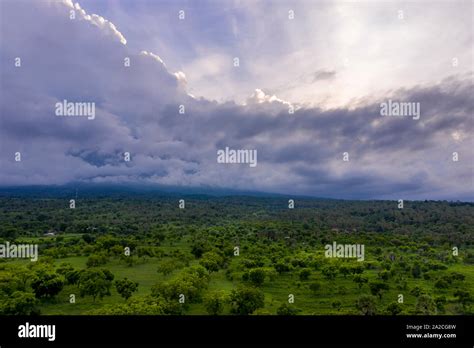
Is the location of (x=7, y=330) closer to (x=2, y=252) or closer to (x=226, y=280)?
(x=226, y=280)

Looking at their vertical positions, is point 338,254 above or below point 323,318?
below

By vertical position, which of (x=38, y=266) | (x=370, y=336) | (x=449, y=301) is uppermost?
(x=370, y=336)

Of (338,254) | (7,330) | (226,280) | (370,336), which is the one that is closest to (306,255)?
(338,254)

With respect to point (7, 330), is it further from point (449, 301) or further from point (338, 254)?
point (338, 254)

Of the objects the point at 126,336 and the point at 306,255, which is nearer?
the point at 126,336

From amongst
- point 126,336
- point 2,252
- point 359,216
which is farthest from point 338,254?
point 359,216

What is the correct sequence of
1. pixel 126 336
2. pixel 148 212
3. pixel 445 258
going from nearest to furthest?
pixel 126 336 < pixel 445 258 < pixel 148 212

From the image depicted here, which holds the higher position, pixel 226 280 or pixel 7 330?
pixel 7 330

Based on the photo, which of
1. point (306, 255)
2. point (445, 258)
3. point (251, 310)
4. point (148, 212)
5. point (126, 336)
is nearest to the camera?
point (126, 336)

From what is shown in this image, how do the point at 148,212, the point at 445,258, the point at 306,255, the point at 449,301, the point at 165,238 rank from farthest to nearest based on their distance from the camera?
the point at 148,212 → the point at 165,238 → the point at 445,258 → the point at 306,255 → the point at 449,301
